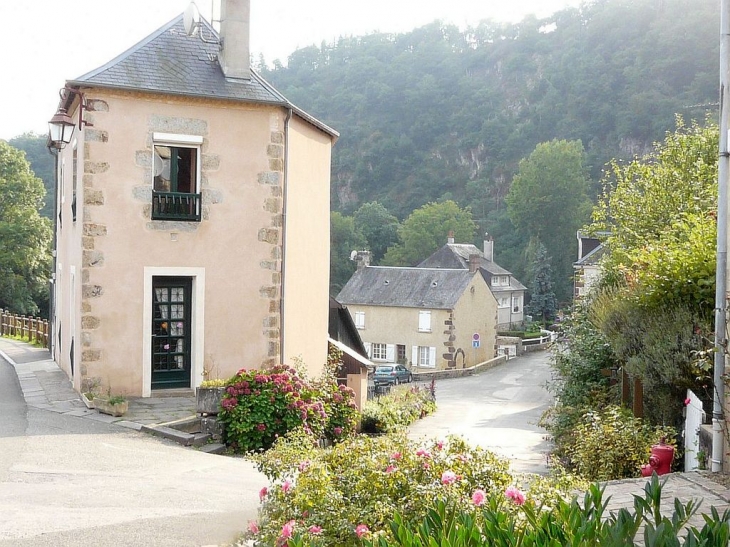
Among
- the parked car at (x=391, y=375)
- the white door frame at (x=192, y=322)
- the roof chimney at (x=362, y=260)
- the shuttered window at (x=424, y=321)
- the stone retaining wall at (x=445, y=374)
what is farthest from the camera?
the roof chimney at (x=362, y=260)

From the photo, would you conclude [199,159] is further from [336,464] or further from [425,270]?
[425,270]

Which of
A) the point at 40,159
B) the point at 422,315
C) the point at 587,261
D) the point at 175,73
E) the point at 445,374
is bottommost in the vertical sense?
the point at 445,374

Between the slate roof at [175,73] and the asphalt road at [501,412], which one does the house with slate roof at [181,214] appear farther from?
the asphalt road at [501,412]

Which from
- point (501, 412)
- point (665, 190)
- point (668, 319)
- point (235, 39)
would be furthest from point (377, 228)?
point (668, 319)

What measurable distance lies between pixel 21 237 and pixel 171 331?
30097mm

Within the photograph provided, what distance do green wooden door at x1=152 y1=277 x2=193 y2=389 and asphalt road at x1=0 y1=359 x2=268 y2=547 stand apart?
2.28 m

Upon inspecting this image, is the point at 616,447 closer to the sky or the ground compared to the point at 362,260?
closer to the ground

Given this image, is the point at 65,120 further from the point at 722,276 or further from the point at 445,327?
the point at 445,327

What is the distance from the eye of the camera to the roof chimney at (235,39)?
1457 cm

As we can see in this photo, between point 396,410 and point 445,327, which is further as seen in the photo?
point 445,327

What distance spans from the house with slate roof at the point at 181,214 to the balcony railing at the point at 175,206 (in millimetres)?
17

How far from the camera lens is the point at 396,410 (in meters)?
21.6

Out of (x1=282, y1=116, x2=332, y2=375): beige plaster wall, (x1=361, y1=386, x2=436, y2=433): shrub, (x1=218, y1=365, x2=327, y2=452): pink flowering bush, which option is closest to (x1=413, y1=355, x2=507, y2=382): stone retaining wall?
(x1=361, y1=386, x2=436, y2=433): shrub

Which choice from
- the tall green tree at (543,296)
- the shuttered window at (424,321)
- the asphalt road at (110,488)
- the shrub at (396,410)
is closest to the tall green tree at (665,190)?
the shrub at (396,410)
